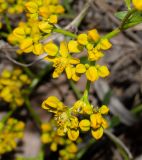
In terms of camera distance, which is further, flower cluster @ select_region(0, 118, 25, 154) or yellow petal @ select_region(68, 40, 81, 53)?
flower cluster @ select_region(0, 118, 25, 154)

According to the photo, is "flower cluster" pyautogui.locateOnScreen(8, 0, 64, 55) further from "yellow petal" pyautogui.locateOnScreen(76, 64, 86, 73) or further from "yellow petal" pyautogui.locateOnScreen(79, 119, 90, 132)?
"yellow petal" pyautogui.locateOnScreen(79, 119, 90, 132)

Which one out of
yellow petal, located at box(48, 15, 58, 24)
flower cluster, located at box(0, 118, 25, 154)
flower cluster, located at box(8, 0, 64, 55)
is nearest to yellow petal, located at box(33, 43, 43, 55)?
flower cluster, located at box(8, 0, 64, 55)

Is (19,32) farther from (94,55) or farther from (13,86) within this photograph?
(13,86)

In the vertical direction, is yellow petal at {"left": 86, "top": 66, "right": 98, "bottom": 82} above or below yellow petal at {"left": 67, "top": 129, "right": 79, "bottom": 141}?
above

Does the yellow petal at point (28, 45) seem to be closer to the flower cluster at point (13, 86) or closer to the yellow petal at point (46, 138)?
the flower cluster at point (13, 86)

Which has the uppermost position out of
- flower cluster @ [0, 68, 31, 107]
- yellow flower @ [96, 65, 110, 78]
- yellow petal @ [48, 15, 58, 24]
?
yellow petal @ [48, 15, 58, 24]

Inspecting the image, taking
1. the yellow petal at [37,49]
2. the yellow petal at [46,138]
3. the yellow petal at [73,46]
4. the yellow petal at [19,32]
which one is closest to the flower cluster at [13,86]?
the yellow petal at [46,138]

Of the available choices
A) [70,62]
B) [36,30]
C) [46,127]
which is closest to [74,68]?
[70,62]
